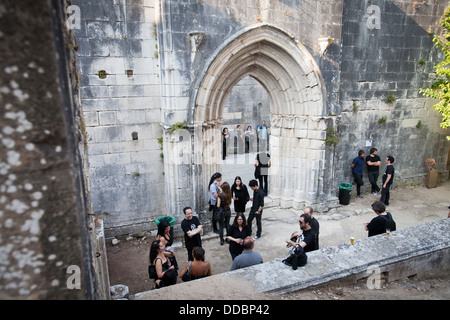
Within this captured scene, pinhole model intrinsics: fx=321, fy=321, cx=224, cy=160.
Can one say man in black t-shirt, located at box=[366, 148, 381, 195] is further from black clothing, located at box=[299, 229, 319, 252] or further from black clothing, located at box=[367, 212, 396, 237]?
black clothing, located at box=[299, 229, 319, 252]

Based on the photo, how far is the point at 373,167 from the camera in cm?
936

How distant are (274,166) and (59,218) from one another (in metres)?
7.75

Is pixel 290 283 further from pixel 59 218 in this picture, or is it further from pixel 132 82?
pixel 132 82

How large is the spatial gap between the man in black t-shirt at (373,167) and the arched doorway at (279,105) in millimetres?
1938

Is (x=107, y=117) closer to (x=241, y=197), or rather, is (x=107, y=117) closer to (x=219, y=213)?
(x=219, y=213)

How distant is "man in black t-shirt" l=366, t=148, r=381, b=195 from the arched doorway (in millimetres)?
1938

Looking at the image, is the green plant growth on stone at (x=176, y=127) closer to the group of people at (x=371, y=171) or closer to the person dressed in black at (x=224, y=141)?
the group of people at (x=371, y=171)

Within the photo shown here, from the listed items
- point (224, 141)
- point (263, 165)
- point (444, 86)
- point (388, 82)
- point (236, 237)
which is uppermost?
point (388, 82)

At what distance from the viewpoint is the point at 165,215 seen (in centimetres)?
763

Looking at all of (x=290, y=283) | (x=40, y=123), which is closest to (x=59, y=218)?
(x=40, y=123)

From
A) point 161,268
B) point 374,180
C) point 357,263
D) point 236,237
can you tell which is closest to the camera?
point 357,263

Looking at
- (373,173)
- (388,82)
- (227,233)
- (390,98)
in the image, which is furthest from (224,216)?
(388,82)

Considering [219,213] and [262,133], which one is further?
[262,133]

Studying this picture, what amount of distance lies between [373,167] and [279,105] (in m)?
3.39
